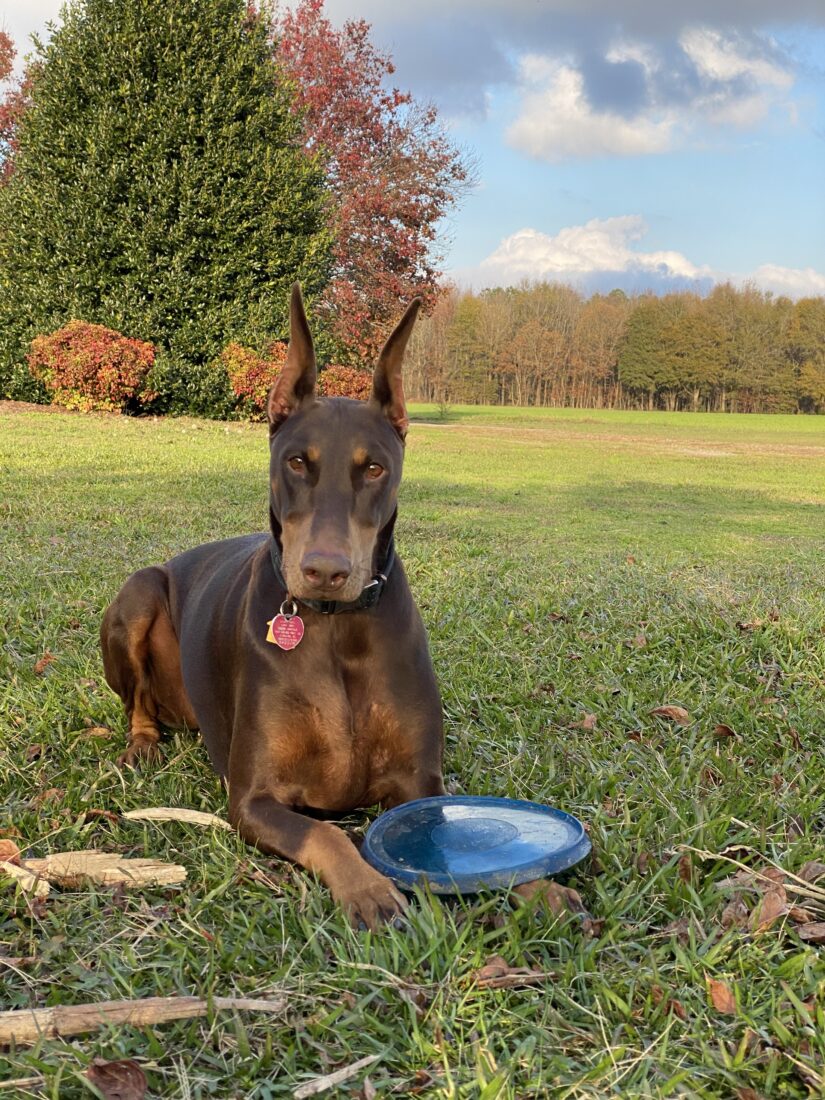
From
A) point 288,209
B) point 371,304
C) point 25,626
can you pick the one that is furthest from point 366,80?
point 25,626

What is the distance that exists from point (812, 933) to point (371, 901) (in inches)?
41.0

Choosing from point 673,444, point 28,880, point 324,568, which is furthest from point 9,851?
point 673,444

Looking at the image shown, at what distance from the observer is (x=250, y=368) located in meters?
20.0

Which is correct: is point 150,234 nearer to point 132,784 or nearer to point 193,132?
point 193,132

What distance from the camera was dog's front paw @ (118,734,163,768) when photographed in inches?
136

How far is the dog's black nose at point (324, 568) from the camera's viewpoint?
8.02 feet

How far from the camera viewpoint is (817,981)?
2084mm

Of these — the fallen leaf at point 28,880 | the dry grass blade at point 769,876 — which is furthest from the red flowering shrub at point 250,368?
the dry grass blade at point 769,876

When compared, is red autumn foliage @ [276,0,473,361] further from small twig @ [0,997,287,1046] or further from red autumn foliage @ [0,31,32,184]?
small twig @ [0,997,287,1046]

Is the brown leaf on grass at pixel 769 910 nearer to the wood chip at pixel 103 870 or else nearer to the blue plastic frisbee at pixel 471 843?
the blue plastic frisbee at pixel 471 843

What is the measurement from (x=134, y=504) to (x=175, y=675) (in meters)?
5.83

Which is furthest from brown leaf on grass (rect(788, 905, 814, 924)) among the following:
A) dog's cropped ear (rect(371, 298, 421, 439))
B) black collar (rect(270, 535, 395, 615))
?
dog's cropped ear (rect(371, 298, 421, 439))

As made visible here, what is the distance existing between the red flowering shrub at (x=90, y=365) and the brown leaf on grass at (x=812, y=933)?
18346 mm

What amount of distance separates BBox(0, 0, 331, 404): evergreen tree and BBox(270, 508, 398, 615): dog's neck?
713 inches
